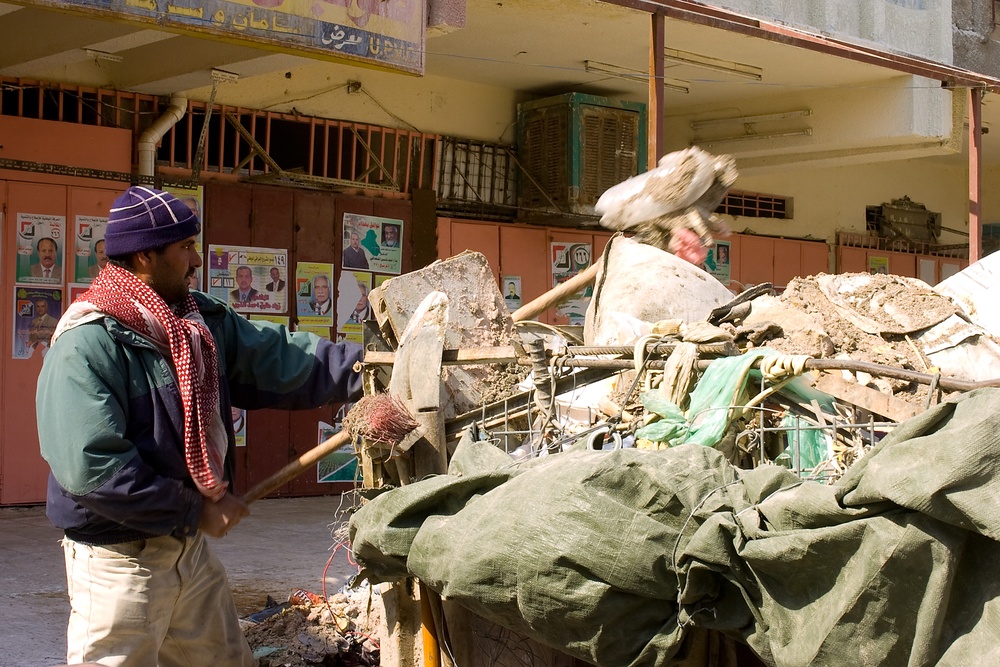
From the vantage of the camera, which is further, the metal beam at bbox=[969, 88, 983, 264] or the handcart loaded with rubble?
the metal beam at bbox=[969, 88, 983, 264]

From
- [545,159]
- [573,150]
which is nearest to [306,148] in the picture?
[545,159]

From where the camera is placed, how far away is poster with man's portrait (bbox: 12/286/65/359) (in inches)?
296

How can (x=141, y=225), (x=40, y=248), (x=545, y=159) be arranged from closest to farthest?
(x=141, y=225), (x=40, y=248), (x=545, y=159)

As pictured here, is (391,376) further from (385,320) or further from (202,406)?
(202,406)

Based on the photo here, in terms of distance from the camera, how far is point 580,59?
29.8 feet

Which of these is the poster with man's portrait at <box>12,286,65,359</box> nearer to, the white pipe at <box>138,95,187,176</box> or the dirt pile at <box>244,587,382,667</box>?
the white pipe at <box>138,95,187,176</box>

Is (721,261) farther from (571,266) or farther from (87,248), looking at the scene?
(87,248)

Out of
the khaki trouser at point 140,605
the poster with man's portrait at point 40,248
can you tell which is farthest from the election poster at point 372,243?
the khaki trouser at point 140,605

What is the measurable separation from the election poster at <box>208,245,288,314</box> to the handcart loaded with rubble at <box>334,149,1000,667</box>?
4.52 m

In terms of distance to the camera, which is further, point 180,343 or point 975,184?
point 975,184

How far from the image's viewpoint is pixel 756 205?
476 inches

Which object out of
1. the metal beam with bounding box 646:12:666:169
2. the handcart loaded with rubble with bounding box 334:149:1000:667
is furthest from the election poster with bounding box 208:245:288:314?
the handcart loaded with rubble with bounding box 334:149:1000:667

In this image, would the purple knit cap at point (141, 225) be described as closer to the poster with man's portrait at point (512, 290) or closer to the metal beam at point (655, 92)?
the metal beam at point (655, 92)

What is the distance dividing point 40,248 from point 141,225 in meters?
4.83
